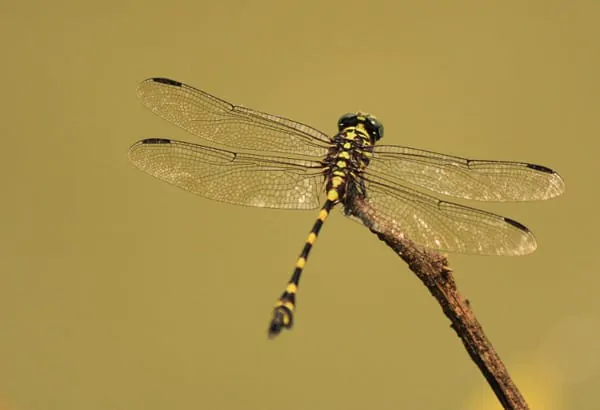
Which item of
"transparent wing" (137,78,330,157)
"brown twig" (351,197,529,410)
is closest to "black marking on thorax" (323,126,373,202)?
"transparent wing" (137,78,330,157)

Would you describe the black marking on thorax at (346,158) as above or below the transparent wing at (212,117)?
below

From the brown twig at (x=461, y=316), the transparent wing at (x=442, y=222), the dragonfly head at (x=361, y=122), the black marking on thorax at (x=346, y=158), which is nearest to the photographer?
the brown twig at (x=461, y=316)

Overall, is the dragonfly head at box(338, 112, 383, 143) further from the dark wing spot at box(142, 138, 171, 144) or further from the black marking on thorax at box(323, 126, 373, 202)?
the dark wing spot at box(142, 138, 171, 144)

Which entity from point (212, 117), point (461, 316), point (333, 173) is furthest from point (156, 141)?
point (461, 316)

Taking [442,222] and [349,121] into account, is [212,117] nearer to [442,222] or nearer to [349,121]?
[349,121]

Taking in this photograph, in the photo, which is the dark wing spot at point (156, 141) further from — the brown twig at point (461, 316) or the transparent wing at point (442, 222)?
the brown twig at point (461, 316)

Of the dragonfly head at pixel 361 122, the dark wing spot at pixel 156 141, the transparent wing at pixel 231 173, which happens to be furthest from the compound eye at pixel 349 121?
the dark wing spot at pixel 156 141
